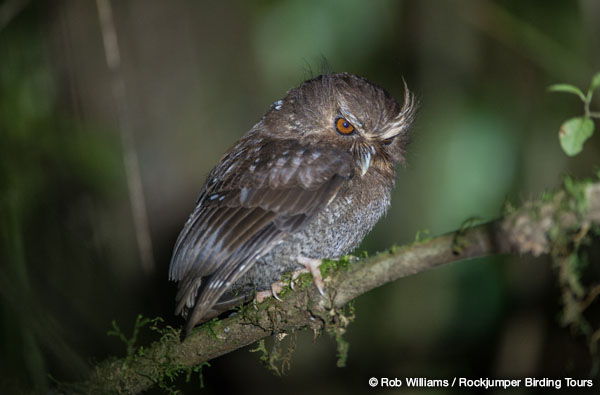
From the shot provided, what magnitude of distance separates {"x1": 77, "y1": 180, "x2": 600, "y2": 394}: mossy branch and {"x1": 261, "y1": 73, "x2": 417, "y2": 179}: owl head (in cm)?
83

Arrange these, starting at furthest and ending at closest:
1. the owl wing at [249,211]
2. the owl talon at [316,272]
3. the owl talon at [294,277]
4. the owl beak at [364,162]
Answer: the owl beak at [364,162] < the owl wing at [249,211] < the owl talon at [294,277] < the owl talon at [316,272]

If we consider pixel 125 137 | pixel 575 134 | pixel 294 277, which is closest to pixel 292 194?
pixel 294 277

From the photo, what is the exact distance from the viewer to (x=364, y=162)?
2570 mm

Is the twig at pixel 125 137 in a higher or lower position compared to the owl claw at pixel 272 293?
higher

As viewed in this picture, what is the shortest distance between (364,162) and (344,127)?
0.21 metres

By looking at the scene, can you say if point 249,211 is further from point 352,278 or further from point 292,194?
point 352,278

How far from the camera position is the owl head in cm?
260

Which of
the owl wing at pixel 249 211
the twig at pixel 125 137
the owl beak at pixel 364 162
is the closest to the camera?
the owl wing at pixel 249 211

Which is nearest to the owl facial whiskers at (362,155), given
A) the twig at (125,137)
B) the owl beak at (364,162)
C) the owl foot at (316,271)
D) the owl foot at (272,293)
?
the owl beak at (364,162)

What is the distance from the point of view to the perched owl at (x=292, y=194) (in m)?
2.32

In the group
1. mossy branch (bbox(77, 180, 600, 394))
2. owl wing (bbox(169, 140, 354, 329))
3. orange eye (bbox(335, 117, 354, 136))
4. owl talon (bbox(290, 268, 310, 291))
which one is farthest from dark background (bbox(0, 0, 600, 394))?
owl talon (bbox(290, 268, 310, 291))

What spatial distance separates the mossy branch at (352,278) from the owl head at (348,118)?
2.72ft

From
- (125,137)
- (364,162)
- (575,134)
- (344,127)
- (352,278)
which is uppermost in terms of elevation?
(125,137)

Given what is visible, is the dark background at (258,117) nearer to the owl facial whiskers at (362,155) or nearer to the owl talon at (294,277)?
the owl facial whiskers at (362,155)
